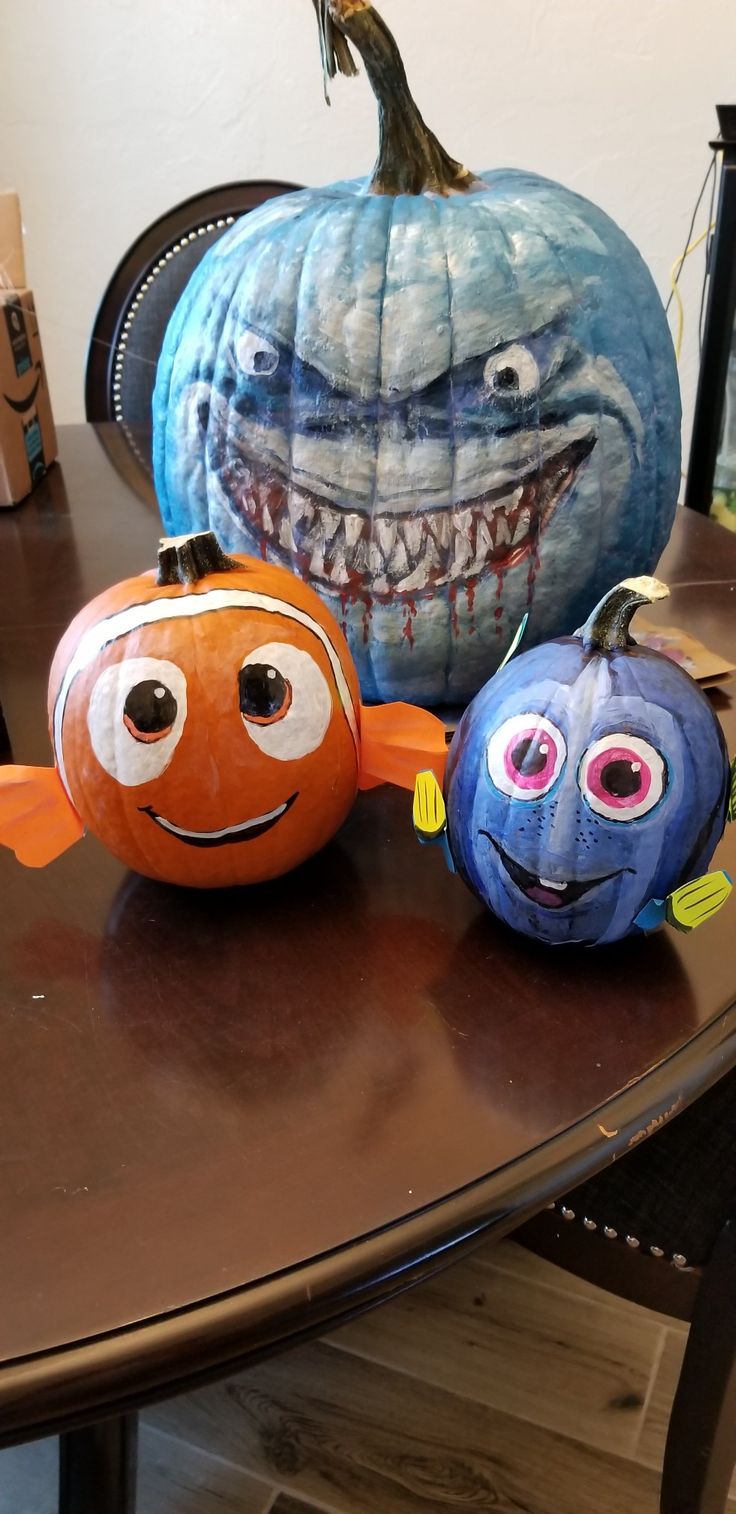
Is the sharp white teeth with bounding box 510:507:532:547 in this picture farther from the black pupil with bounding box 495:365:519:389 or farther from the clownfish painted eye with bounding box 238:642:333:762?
the clownfish painted eye with bounding box 238:642:333:762

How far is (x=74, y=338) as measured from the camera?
7.58 ft

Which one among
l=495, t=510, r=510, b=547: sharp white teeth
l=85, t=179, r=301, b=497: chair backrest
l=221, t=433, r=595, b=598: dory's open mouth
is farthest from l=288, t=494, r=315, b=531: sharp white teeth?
l=85, t=179, r=301, b=497: chair backrest

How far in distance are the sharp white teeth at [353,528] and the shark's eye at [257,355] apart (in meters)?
0.09

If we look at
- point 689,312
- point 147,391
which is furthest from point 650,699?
point 689,312

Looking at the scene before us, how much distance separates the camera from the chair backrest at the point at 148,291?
1601mm

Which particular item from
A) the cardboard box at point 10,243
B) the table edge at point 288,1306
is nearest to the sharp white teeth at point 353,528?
the table edge at point 288,1306

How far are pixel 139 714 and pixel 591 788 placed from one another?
0.19 m

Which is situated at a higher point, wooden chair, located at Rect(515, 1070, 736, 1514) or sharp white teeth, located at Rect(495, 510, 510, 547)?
sharp white teeth, located at Rect(495, 510, 510, 547)

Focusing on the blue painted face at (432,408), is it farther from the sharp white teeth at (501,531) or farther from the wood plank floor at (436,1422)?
the wood plank floor at (436,1422)

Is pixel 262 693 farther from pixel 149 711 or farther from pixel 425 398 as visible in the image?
pixel 425 398

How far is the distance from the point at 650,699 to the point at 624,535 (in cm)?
26

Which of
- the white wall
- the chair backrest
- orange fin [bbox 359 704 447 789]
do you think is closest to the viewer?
orange fin [bbox 359 704 447 789]

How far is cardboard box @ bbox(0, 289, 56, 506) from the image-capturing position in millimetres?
1135

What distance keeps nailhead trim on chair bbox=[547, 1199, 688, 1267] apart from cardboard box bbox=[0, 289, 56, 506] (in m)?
0.87
